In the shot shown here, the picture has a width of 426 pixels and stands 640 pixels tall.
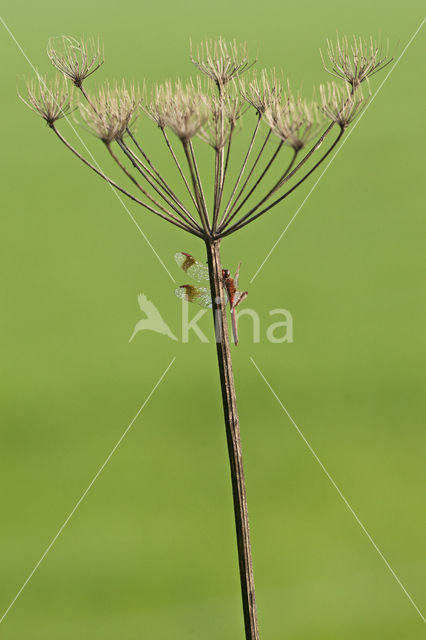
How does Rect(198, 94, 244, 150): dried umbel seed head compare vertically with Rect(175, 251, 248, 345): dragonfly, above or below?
above

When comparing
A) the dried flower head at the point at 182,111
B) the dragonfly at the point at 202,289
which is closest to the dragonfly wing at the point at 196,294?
the dragonfly at the point at 202,289

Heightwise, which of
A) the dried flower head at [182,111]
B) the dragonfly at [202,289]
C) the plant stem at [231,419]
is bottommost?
the plant stem at [231,419]

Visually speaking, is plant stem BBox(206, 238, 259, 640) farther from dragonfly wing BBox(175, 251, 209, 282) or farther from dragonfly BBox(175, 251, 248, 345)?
dragonfly wing BBox(175, 251, 209, 282)

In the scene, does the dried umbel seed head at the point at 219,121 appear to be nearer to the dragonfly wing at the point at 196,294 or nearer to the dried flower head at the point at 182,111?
the dried flower head at the point at 182,111

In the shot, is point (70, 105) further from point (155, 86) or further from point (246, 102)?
point (246, 102)

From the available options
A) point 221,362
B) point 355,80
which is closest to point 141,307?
point 221,362

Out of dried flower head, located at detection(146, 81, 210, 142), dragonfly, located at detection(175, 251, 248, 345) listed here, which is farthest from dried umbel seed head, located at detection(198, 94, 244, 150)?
dragonfly, located at detection(175, 251, 248, 345)
